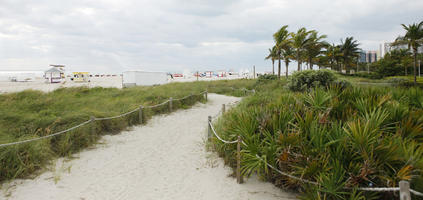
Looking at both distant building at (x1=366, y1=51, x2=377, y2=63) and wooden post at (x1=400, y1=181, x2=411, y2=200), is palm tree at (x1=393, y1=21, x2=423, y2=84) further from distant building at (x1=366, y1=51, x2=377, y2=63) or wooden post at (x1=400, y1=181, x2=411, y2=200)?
distant building at (x1=366, y1=51, x2=377, y2=63)

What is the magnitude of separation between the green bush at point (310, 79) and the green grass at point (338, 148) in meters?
5.87

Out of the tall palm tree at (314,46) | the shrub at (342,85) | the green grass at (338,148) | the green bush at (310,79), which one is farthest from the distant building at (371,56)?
the green grass at (338,148)

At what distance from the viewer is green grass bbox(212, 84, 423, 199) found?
10.6 feet

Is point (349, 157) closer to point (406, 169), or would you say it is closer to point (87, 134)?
point (406, 169)

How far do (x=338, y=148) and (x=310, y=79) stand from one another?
8466 mm

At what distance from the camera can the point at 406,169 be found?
2.84m

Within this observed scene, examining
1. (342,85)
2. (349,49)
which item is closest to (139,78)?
(342,85)

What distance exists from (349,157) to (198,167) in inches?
125

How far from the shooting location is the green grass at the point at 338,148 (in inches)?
127

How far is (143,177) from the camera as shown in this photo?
5207mm

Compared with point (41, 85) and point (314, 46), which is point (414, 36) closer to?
point (314, 46)

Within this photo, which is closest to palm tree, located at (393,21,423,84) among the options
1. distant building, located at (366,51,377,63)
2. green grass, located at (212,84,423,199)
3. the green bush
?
the green bush

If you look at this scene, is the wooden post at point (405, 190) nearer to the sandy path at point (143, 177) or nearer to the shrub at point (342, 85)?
the sandy path at point (143, 177)

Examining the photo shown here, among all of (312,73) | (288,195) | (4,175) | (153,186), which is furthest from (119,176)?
(312,73)
